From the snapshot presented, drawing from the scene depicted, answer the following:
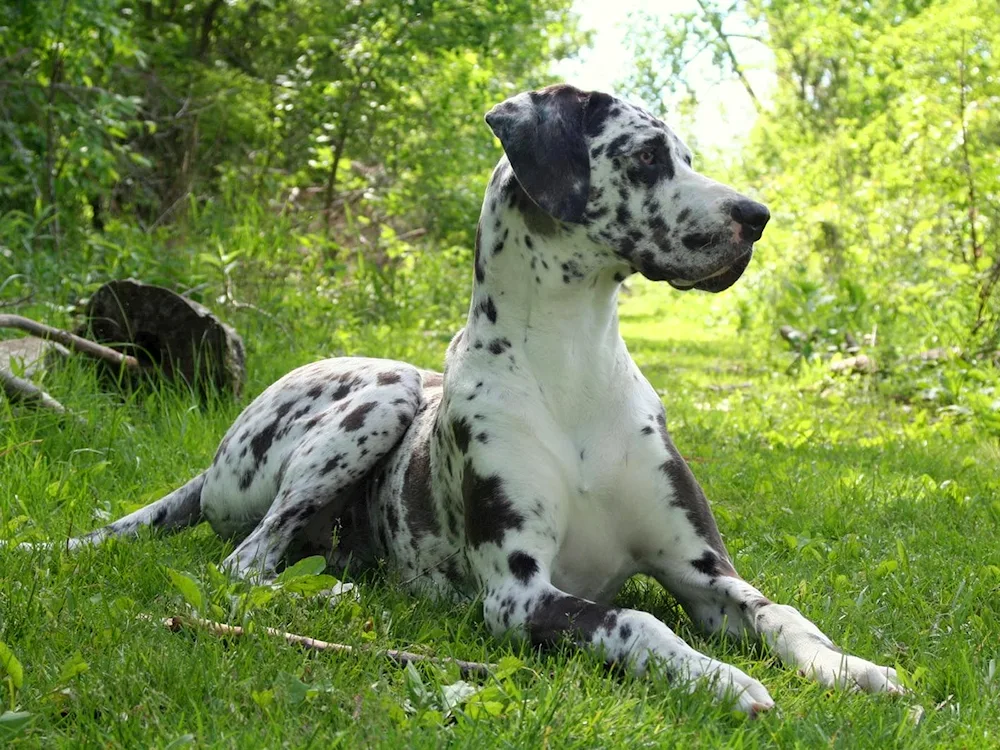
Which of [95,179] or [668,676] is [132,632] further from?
[95,179]

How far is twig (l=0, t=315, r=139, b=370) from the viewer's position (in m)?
5.50

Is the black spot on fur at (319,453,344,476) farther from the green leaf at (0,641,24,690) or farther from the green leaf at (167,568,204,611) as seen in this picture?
the green leaf at (0,641,24,690)

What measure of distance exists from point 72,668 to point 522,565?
3.73 feet

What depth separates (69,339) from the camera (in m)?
5.70

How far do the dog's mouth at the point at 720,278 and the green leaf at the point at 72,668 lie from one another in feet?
5.70

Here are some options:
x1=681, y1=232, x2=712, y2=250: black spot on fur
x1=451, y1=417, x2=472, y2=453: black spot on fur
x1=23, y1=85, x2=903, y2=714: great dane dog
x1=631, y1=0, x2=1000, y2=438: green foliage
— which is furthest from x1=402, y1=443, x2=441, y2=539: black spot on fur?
x1=631, y1=0, x2=1000, y2=438: green foliage

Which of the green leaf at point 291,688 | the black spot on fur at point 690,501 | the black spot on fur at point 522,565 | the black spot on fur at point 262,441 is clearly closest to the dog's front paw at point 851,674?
the black spot on fur at point 690,501

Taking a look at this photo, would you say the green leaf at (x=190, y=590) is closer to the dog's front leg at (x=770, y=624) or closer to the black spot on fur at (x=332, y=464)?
the black spot on fur at (x=332, y=464)

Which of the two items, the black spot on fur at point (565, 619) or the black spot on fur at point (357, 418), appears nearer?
the black spot on fur at point (565, 619)

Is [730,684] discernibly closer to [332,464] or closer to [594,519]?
[594,519]

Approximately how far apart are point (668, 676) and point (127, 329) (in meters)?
4.45

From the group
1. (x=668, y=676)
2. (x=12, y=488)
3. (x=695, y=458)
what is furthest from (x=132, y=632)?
(x=695, y=458)

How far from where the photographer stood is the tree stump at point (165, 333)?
601 cm

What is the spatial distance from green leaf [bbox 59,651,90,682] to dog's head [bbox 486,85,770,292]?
1619 millimetres
